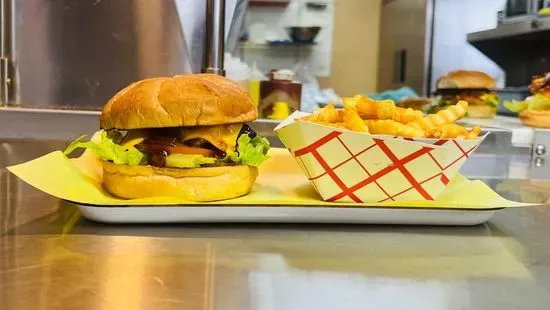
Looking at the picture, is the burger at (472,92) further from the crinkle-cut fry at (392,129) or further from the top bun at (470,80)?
the crinkle-cut fry at (392,129)

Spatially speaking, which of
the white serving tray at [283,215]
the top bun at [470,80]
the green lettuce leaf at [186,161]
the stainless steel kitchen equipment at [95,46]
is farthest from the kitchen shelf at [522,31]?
the green lettuce leaf at [186,161]

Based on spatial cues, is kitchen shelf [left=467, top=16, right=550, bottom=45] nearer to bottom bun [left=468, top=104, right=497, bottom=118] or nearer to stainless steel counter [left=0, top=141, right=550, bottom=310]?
bottom bun [left=468, top=104, right=497, bottom=118]

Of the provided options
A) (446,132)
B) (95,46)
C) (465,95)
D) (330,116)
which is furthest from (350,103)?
(465,95)

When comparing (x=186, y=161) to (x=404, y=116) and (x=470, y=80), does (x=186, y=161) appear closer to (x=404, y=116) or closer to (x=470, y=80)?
(x=404, y=116)

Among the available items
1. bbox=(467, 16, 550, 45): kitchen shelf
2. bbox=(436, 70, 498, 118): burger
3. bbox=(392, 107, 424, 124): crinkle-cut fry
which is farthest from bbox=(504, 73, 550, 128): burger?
bbox=(392, 107, 424, 124): crinkle-cut fry

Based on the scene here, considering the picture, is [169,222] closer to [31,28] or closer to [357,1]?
[31,28]
